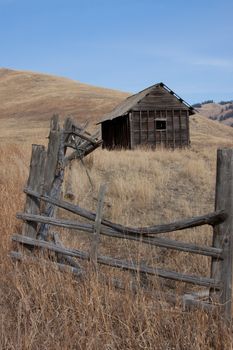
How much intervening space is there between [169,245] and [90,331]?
112cm

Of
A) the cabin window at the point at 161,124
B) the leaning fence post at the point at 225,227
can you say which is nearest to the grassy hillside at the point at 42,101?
the cabin window at the point at 161,124

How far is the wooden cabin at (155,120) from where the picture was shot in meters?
27.2

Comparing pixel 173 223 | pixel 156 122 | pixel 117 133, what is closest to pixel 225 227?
pixel 173 223

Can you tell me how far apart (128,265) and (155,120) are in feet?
78.1

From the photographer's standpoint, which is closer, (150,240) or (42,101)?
(150,240)

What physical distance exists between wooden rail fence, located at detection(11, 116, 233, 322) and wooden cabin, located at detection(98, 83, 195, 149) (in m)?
21.4

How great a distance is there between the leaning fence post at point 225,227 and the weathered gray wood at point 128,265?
8 centimetres

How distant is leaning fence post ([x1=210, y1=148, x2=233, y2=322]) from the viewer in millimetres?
3928

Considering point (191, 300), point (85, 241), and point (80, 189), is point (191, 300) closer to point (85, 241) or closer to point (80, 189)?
point (85, 241)

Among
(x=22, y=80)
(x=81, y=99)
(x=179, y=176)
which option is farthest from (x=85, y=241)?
(x=22, y=80)

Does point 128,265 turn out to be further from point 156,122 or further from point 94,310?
point 156,122

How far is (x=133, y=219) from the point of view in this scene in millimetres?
9016

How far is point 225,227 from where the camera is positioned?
156 inches

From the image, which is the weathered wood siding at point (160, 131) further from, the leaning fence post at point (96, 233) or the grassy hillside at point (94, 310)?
the leaning fence post at point (96, 233)
